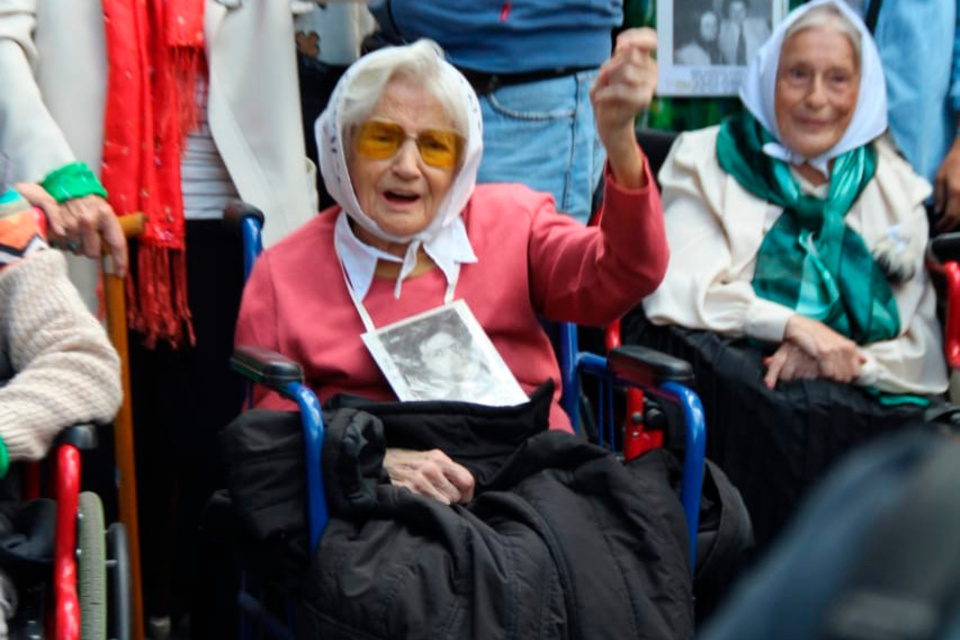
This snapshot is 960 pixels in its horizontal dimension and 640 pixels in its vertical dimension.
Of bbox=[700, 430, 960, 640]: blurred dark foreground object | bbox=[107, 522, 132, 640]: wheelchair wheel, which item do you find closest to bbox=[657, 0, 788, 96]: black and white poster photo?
bbox=[107, 522, 132, 640]: wheelchair wheel

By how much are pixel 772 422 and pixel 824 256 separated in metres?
0.44

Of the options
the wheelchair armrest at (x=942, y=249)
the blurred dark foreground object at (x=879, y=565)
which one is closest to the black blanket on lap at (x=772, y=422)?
the wheelchair armrest at (x=942, y=249)

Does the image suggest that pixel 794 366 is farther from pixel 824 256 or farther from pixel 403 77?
pixel 403 77

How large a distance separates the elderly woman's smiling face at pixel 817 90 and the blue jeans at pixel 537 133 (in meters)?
0.61

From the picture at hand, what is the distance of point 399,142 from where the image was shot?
242 centimetres

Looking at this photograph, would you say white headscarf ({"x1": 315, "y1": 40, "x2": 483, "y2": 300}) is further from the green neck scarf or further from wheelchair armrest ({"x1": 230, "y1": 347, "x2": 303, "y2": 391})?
the green neck scarf

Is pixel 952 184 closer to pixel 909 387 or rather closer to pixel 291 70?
pixel 909 387

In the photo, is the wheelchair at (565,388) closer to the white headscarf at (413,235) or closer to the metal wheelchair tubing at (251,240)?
the metal wheelchair tubing at (251,240)

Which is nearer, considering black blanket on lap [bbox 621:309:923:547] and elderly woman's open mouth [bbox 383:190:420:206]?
elderly woman's open mouth [bbox 383:190:420:206]

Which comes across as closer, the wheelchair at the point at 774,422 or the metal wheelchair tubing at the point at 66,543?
the metal wheelchair tubing at the point at 66,543

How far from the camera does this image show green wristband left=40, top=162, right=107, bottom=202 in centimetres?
235

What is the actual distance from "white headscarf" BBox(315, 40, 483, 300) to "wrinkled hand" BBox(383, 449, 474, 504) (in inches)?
14.7

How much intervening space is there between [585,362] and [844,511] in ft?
6.80

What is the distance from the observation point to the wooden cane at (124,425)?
2.42 m
